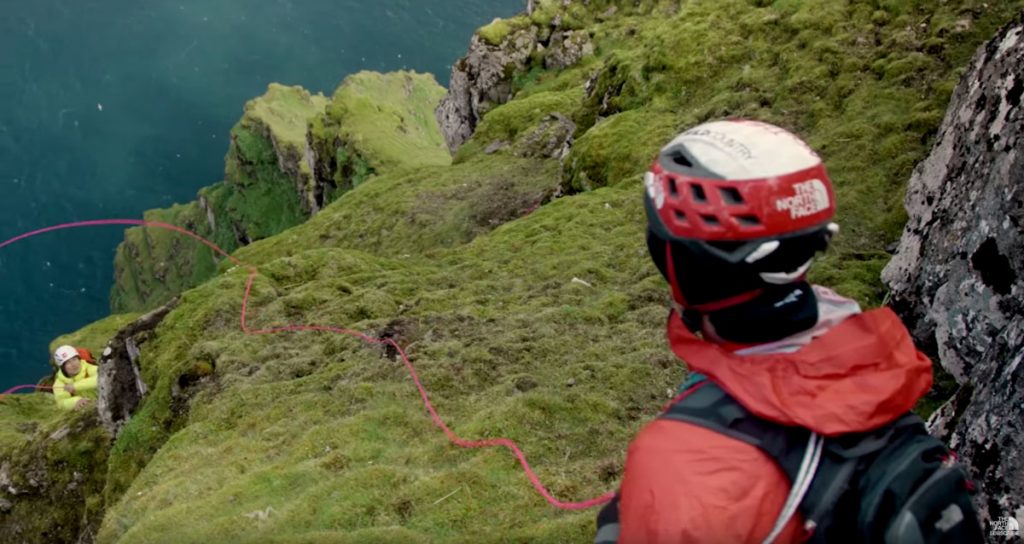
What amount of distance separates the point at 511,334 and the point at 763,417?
14.2m

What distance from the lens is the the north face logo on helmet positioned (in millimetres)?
4344

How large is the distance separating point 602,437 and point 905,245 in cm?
718

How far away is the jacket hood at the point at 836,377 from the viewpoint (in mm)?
3947

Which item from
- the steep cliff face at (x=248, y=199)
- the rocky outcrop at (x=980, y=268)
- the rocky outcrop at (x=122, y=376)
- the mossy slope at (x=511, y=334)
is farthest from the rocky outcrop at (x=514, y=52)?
the steep cliff face at (x=248, y=199)

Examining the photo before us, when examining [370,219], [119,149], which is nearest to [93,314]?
[119,149]

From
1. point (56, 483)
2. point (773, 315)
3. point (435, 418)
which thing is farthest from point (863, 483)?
point (56, 483)

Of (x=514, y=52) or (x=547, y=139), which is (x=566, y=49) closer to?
(x=514, y=52)

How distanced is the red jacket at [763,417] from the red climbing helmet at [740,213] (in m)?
0.46

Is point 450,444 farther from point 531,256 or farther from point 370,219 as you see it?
point 370,219

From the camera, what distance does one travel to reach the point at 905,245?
47.2 feet

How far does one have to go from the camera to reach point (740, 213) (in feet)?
14.2

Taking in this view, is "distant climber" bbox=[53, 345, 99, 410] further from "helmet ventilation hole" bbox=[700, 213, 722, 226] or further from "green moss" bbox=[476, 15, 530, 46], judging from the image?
"green moss" bbox=[476, 15, 530, 46]

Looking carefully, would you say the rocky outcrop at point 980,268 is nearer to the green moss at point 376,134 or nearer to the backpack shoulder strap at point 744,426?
the backpack shoulder strap at point 744,426

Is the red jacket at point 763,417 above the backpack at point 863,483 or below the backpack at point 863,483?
above
